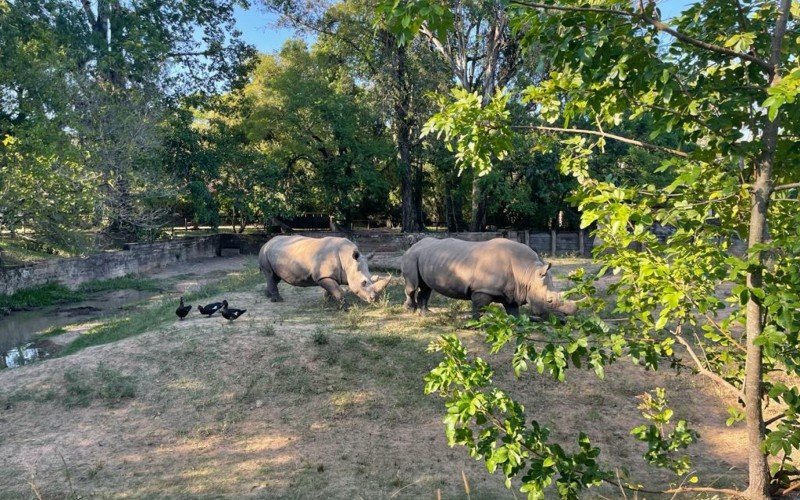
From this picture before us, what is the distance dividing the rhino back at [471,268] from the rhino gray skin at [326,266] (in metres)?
1.39

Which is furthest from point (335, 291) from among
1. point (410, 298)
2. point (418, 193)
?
point (418, 193)

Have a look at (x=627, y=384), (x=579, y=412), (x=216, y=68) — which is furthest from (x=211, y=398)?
(x=216, y=68)

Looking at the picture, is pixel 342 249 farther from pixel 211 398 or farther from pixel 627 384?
pixel 627 384

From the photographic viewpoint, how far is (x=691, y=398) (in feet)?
28.2

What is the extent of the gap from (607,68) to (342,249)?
10561 mm

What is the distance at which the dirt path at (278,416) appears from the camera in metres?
6.35

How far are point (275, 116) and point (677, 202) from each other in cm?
2830

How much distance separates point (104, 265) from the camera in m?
20.5

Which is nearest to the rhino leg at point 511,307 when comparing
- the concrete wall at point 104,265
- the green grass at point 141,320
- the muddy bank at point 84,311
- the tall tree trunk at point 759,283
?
the green grass at point 141,320

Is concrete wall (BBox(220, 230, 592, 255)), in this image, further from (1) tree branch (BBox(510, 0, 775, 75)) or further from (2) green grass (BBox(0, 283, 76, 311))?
(1) tree branch (BBox(510, 0, 775, 75))

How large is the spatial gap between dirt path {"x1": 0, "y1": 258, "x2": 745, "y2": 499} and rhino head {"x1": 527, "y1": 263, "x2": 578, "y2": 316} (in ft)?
4.18

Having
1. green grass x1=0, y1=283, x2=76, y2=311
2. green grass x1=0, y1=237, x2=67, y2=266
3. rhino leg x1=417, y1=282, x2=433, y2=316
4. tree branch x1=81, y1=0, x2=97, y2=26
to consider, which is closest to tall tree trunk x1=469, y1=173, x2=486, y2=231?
rhino leg x1=417, y1=282, x2=433, y2=316

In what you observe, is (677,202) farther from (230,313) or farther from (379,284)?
(379,284)

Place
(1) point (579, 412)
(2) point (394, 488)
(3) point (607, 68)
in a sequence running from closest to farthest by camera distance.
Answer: (3) point (607, 68) < (2) point (394, 488) < (1) point (579, 412)
